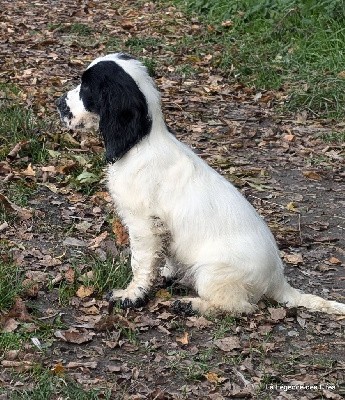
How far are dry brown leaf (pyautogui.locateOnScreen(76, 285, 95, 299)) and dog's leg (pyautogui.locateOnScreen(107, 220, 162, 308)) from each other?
138mm

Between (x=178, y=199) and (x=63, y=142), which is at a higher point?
(x=178, y=199)

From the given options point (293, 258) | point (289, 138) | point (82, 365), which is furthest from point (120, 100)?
point (289, 138)

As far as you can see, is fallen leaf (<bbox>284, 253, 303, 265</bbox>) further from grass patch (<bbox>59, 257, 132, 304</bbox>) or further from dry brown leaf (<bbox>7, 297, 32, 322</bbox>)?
dry brown leaf (<bbox>7, 297, 32, 322</bbox>)

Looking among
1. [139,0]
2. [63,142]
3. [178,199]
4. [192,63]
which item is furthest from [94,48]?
[178,199]

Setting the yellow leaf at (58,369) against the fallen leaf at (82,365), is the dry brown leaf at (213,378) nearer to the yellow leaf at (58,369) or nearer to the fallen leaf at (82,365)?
the fallen leaf at (82,365)

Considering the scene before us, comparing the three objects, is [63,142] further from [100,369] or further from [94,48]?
[94,48]

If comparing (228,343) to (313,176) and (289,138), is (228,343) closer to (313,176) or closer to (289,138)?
(313,176)

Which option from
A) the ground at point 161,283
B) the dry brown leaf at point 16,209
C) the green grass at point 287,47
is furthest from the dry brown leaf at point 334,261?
the green grass at point 287,47

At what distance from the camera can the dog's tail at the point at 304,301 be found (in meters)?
5.36

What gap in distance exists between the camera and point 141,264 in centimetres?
532

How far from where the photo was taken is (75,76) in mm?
10531

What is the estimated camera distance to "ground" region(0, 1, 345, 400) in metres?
4.61

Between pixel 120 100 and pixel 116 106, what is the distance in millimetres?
45

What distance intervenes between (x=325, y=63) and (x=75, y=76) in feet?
10.4
